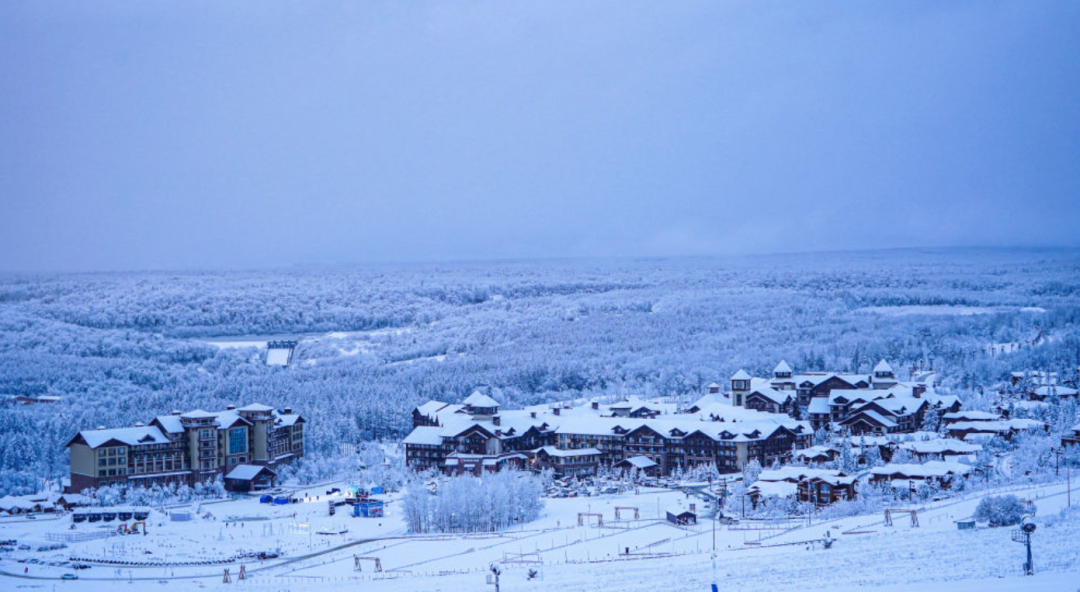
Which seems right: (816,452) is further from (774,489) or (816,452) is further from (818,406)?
(818,406)

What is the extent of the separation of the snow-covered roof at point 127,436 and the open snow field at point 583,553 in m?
5.54

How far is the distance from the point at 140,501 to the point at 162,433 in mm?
4595

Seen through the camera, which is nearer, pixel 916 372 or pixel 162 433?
pixel 162 433

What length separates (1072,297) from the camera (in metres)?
104

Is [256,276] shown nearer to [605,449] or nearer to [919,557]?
[605,449]

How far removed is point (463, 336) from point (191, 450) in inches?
2229

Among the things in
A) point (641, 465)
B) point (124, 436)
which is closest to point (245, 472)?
point (124, 436)

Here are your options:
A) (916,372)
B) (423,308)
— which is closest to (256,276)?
(423,308)

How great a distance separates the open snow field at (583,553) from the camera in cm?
2417

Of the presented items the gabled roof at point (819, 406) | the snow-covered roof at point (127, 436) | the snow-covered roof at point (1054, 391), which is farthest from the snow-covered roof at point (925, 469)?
the snow-covered roof at point (127, 436)

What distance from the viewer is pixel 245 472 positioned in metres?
47.5

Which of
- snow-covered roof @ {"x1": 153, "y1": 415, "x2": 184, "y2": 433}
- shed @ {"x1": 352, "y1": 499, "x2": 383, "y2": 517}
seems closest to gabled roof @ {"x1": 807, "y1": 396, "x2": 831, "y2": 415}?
shed @ {"x1": 352, "y1": 499, "x2": 383, "y2": 517}

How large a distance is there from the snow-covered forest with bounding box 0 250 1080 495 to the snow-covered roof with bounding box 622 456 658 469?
13892 mm

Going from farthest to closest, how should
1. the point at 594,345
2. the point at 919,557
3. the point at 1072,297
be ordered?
the point at 1072,297
the point at 594,345
the point at 919,557
